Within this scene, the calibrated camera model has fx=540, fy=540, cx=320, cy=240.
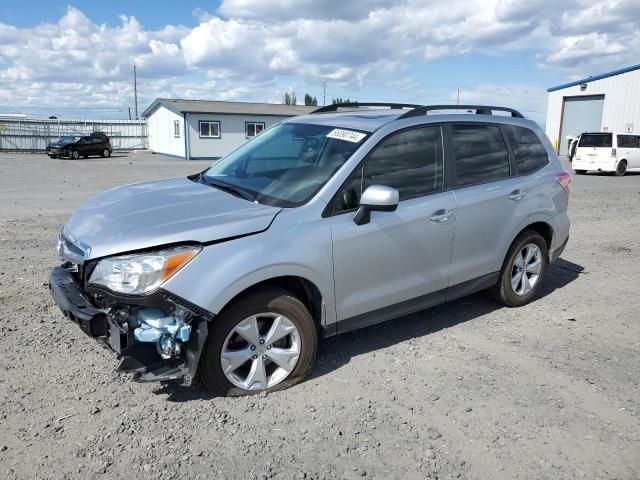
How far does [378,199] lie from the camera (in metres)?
3.67

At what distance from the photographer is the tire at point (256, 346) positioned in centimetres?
337

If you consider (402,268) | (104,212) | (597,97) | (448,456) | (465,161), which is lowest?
(448,456)

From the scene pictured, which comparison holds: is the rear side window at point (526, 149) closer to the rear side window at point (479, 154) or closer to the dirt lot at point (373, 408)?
the rear side window at point (479, 154)

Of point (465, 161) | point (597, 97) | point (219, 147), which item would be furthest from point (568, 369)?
point (597, 97)

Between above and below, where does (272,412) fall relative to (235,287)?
below

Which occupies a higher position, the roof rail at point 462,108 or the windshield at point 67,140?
the roof rail at point 462,108

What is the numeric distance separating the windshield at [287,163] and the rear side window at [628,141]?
21698mm

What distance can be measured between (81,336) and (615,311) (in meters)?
5.05

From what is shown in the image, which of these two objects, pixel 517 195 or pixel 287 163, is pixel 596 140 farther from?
pixel 287 163

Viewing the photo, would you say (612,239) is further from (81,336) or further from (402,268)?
(81,336)

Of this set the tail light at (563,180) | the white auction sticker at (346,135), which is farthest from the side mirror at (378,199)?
the tail light at (563,180)

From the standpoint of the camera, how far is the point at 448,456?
3104mm

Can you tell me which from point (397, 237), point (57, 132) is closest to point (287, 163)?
point (397, 237)

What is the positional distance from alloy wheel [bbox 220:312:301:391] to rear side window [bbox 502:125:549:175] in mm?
2975
